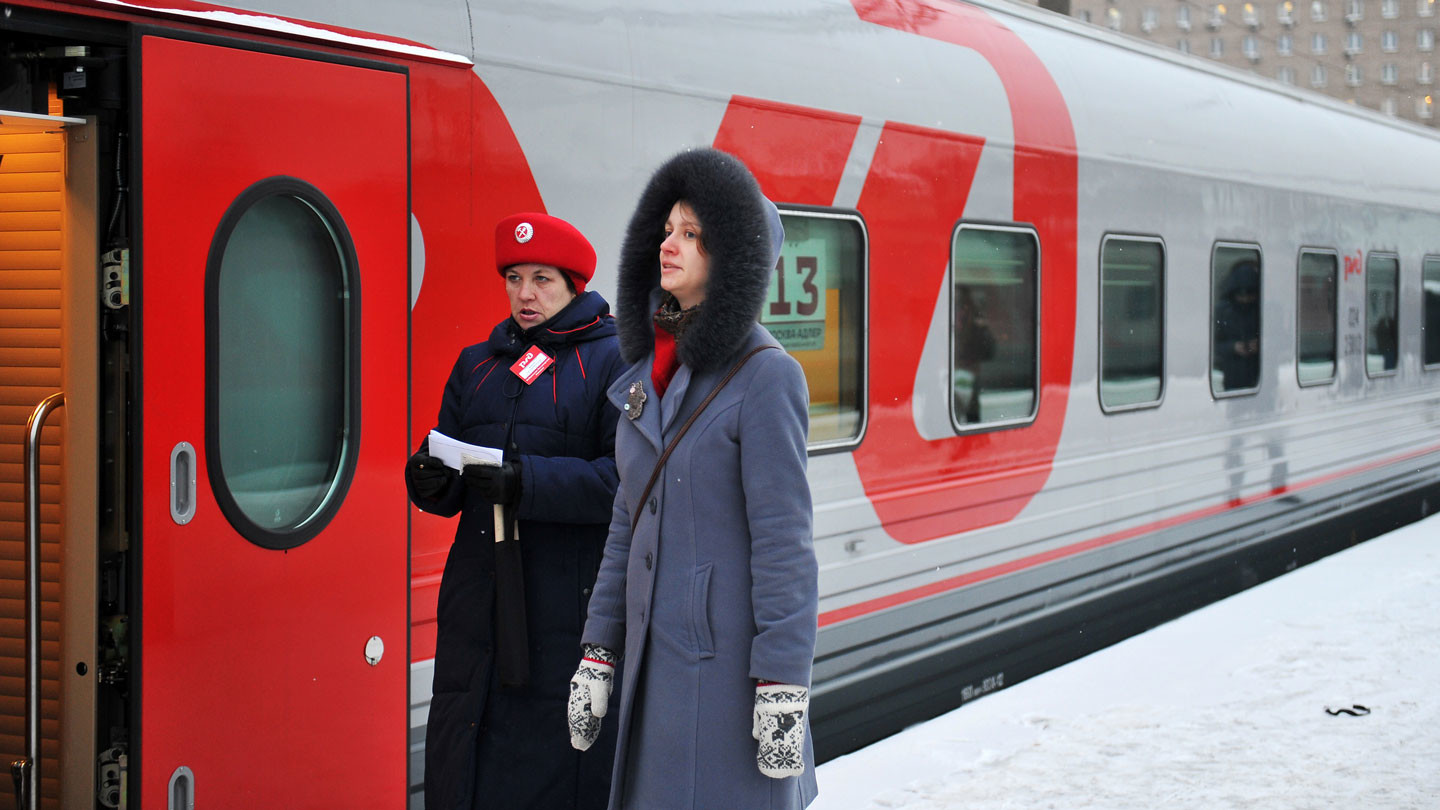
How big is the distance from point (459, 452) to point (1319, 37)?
10621 cm

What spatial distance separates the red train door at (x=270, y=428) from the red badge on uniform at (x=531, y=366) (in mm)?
343

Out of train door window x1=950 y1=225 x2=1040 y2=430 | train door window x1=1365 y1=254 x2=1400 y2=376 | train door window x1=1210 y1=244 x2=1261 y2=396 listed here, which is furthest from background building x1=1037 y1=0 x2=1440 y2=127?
train door window x1=950 y1=225 x2=1040 y2=430

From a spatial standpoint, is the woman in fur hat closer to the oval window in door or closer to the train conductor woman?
the train conductor woman

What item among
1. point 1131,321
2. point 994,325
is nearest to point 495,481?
point 994,325

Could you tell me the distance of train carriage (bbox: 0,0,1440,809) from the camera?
2887 mm

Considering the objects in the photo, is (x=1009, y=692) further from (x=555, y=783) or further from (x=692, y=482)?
(x=692, y=482)

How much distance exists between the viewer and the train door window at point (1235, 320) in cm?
765

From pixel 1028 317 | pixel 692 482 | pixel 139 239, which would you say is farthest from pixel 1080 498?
pixel 139 239

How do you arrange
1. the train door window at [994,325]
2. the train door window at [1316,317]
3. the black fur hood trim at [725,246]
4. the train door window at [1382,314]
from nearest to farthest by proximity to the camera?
the black fur hood trim at [725,246] → the train door window at [994,325] → the train door window at [1316,317] → the train door window at [1382,314]

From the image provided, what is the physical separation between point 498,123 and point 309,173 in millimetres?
664

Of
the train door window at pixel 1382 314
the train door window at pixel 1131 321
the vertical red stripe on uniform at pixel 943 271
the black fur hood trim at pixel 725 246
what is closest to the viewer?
the black fur hood trim at pixel 725 246

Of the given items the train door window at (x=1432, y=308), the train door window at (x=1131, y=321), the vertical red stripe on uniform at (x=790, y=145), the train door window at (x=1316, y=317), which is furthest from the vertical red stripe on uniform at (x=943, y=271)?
the train door window at (x=1432, y=308)

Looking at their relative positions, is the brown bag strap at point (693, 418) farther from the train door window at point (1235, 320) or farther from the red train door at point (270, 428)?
the train door window at point (1235, 320)

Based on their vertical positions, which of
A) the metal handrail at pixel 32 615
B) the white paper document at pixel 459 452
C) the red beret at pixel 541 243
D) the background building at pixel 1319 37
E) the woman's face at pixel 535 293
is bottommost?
the metal handrail at pixel 32 615
